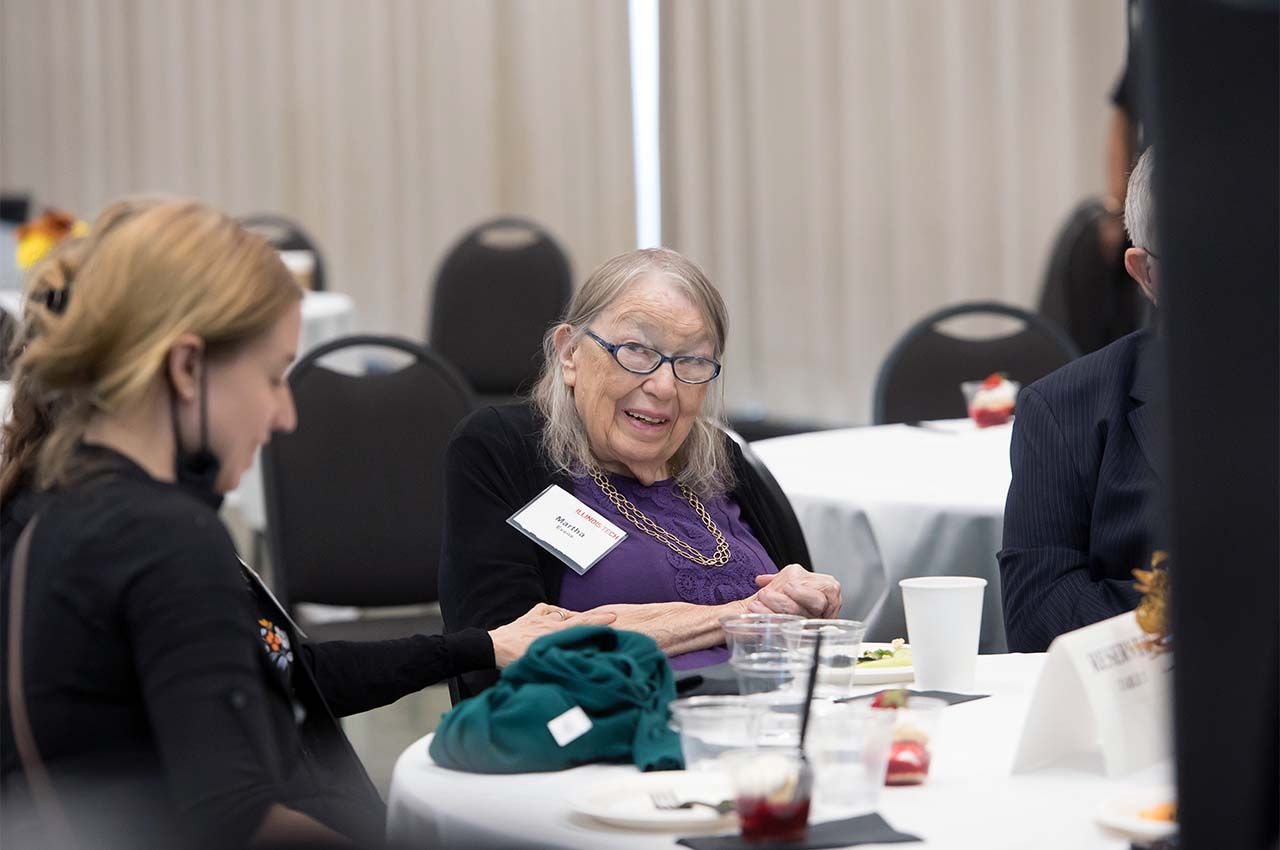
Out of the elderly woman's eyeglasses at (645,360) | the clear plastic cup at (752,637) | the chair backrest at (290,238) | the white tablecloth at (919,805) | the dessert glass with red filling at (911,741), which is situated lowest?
the chair backrest at (290,238)

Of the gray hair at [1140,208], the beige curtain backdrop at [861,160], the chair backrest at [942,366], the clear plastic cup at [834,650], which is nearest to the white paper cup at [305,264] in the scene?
the beige curtain backdrop at [861,160]

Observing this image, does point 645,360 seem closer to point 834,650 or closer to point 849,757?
point 834,650

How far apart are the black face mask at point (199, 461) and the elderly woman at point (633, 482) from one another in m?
0.88

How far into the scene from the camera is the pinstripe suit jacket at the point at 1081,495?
7.64 ft

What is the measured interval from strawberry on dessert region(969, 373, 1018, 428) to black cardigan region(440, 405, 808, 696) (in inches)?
68.9

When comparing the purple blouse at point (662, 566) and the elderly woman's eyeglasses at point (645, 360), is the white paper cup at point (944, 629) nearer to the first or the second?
the purple blouse at point (662, 566)

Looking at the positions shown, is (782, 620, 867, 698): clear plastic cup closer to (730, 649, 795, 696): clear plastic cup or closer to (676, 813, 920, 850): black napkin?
(730, 649, 795, 696): clear plastic cup

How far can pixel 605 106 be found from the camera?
26.6 ft

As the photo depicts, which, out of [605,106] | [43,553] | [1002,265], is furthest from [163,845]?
[605,106]

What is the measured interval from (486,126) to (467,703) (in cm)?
709

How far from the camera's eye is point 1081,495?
2.39m

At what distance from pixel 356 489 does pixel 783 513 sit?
1.24 meters

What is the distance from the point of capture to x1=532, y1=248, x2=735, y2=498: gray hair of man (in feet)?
8.48

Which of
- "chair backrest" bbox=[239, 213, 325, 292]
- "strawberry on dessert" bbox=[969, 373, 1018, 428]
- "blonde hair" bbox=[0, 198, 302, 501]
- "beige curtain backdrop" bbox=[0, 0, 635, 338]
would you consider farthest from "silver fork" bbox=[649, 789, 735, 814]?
"beige curtain backdrop" bbox=[0, 0, 635, 338]
